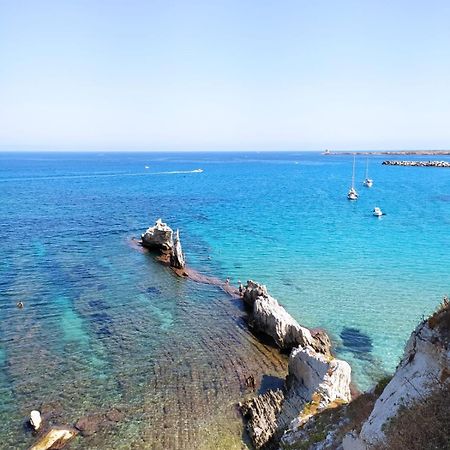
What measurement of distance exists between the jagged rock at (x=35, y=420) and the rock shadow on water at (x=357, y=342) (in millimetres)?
23235

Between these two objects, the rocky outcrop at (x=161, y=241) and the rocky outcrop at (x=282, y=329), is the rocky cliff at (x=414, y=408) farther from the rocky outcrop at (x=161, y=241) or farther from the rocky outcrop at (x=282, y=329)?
the rocky outcrop at (x=161, y=241)

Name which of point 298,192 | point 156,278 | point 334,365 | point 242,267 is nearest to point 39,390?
point 334,365

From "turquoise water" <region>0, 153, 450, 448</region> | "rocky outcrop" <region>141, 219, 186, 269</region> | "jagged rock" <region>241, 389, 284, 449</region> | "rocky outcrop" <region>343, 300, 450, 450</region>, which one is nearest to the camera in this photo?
"rocky outcrop" <region>343, 300, 450, 450</region>

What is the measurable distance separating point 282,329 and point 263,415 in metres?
9.59

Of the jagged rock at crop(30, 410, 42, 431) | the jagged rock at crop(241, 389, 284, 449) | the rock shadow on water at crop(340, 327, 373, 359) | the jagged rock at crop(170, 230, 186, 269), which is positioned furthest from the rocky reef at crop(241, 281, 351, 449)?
the jagged rock at crop(170, 230, 186, 269)

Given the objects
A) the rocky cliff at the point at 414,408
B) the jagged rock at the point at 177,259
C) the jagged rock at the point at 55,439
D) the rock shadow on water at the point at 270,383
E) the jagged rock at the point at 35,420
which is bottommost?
the rock shadow on water at the point at 270,383

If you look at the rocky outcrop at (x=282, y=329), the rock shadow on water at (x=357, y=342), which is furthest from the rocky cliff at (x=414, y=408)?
the rock shadow on water at (x=357, y=342)

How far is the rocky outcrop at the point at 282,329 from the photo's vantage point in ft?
105

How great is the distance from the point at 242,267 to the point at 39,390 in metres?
30.2

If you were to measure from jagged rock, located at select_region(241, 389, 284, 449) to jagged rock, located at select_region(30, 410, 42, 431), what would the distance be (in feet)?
40.6

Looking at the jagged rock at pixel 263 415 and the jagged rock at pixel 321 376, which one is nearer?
the jagged rock at pixel 321 376

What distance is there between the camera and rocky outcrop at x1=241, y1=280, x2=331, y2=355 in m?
32.1

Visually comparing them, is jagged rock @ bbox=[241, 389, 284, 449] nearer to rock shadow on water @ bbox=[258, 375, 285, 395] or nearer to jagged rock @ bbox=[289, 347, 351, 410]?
rock shadow on water @ bbox=[258, 375, 285, 395]

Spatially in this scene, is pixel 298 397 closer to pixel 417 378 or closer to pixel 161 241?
pixel 417 378
